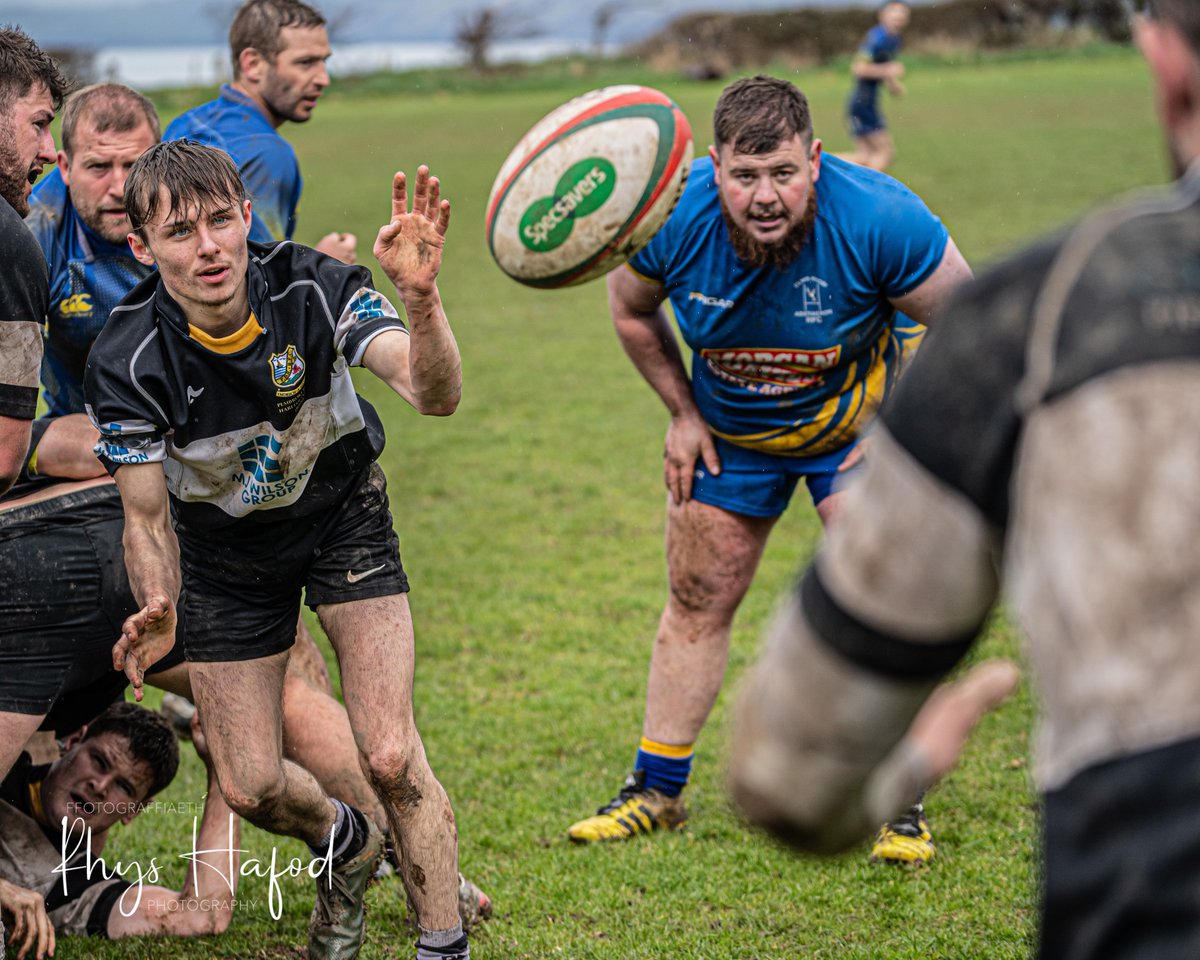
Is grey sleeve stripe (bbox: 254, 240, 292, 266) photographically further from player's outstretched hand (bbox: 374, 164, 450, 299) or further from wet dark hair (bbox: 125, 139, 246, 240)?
player's outstretched hand (bbox: 374, 164, 450, 299)

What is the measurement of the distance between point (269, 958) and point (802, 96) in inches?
119

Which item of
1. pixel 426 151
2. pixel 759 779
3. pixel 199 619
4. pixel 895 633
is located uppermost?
pixel 895 633

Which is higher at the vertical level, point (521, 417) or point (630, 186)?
point (630, 186)

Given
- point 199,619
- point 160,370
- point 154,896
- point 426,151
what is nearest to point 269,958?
point 154,896

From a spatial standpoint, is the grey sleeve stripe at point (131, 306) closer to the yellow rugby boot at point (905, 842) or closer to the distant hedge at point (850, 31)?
the yellow rugby boot at point (905, 842)

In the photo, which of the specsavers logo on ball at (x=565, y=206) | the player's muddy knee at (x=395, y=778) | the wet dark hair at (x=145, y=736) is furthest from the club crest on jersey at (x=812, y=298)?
the wet dark hair at (x=145, y=736)

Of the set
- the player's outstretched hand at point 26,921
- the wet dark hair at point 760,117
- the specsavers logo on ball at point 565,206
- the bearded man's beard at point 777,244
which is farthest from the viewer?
the bearded man's beard at point 777,244

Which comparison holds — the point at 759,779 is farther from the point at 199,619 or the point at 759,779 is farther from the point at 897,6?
the point at 897,6

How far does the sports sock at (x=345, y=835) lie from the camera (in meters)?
3.82

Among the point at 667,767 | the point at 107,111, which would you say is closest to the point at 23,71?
the point at 107,111

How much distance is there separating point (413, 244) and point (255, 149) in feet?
7.65

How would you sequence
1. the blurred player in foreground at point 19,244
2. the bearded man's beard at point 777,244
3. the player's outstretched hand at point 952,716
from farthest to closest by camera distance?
the bearded man's beard at point 777,244, the blurred player in foreground at point 19,244, the player's outstretched hand at point 952,716

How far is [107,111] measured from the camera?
14.2ft

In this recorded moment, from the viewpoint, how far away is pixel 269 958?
398 cm
